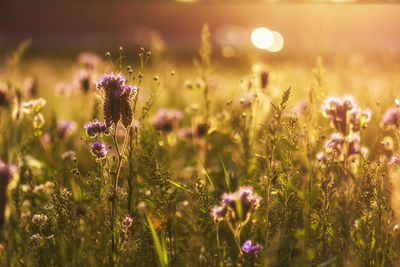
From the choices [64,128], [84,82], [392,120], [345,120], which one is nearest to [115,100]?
[345,120]

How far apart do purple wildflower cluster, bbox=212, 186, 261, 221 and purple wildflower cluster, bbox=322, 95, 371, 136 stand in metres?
0.59

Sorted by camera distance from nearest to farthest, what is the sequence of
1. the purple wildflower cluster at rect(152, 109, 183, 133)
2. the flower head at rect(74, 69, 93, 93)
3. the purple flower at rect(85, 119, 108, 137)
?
the purple flower at rect(85, 119, 108, 137), the purple wildflower cluster at rect(152, 109, 183, 133), the flower head at rect(74, 69, 93, 93)

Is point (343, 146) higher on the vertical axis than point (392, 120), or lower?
lower

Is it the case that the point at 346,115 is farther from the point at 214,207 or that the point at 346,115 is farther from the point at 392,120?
the point at 214,207

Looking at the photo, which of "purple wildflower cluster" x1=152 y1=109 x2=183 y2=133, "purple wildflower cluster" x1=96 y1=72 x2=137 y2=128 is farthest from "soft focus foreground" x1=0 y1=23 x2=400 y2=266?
"purple wildflower cluster" x1=152 y1=109 x2=183 y2=133

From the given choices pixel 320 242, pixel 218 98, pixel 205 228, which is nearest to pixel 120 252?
pixel 205 228

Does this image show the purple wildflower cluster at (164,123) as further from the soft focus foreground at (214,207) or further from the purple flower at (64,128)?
the soft focus foreground at (214,207)

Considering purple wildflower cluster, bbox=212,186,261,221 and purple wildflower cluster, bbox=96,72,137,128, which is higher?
purple wildflower cluster, bbox=96,72,137,128

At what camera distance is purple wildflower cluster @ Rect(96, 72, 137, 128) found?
156cm

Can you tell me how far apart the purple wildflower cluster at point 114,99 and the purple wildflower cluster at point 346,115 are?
0.88 m

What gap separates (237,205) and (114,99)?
56 cm

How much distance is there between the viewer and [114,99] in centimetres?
156

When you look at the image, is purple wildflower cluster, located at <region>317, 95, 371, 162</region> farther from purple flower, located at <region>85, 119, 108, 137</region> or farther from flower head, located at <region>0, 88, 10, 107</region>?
flower head, located at <region>0, 88, 10, 107</region>

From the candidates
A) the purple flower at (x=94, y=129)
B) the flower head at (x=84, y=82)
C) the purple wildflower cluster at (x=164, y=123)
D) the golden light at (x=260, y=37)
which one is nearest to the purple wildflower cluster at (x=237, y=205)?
the purple flower at (x=94, y=129)
